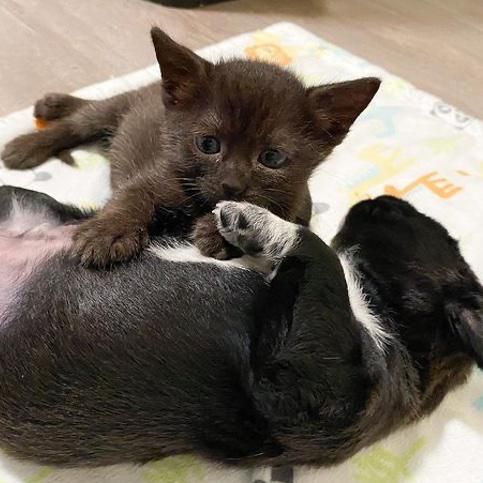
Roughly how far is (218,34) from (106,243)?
6.71ft

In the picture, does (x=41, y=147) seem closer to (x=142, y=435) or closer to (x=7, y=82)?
(x=7, y=82)

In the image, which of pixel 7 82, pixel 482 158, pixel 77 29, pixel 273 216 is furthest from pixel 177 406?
pixel 77 29

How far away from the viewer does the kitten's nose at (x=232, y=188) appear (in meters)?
1.71

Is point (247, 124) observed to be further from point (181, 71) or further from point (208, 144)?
point (181, 71)

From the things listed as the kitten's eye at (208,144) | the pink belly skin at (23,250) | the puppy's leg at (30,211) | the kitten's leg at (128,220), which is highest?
the kitten's eye at (208,144)

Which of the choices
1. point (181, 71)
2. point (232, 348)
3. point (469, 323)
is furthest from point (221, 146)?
point (469, 323)

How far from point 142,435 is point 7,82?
1886mm

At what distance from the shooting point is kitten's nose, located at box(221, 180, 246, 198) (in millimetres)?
Result: 1709

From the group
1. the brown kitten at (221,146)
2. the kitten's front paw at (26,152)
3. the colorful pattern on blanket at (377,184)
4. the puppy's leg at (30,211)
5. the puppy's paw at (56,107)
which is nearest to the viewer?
the colorful pattern on blanket at (377,184)

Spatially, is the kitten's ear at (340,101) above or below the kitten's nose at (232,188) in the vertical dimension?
above

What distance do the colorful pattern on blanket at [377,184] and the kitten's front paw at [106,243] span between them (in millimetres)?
445

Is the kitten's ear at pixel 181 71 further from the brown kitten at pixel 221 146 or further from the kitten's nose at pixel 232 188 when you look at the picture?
the kitten's nose at pixel 232 188

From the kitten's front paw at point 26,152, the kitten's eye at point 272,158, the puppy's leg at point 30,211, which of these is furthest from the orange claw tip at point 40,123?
the kitten's eye at point 272,158

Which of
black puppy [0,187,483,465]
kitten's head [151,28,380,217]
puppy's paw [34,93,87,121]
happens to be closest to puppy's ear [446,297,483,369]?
black puppy [0,187,483,465]
